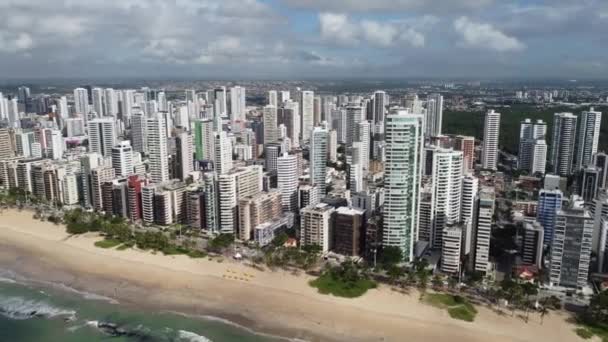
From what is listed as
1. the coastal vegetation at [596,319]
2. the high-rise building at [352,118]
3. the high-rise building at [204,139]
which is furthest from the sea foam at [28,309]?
the high-rise building at [352,118]

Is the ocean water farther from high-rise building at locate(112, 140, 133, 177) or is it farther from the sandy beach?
high-rise building at locate(112, 140, 133, 177)

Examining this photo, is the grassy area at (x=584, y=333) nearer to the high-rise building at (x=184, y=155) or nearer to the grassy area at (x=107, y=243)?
the grassy area at (x=107, y=243)

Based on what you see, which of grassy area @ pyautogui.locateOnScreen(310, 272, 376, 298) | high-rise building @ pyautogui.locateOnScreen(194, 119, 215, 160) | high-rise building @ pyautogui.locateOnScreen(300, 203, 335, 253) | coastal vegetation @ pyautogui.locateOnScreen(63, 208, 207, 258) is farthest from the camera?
high-rise building @ pyautogui.locateOnScreen(194, 119, 215, 160)

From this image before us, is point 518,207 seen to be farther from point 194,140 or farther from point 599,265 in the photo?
point 194,140

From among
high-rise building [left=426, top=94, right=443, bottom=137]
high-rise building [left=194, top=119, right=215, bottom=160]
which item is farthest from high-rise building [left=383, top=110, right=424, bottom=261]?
high-rise building [left=426, top=94, right=443, bottom=137]

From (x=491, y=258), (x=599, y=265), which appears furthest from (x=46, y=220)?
(x=599, y=265)

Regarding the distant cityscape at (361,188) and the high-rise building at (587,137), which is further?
the high-rise building at (587,137)

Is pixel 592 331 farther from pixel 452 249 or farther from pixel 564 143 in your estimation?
pixel 564 143
